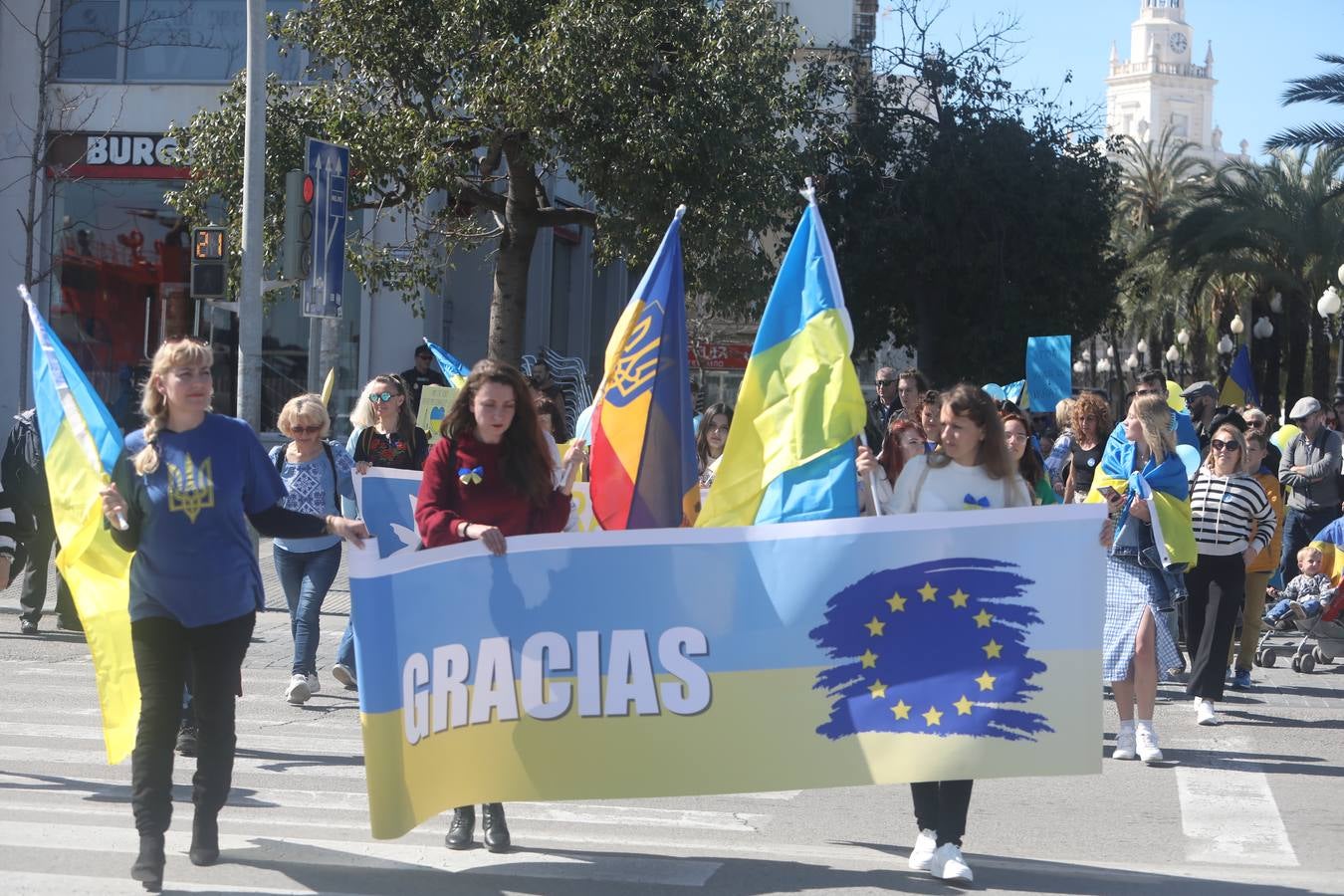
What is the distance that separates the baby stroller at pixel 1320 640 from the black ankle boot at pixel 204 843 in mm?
7884

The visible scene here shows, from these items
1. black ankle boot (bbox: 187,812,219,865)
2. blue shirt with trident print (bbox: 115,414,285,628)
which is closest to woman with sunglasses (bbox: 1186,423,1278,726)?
blue shirt with trident print (bbox: 115,414,285,628)

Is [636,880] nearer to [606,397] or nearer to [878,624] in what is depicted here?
[878,624]

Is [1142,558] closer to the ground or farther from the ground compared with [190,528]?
closer to the ground

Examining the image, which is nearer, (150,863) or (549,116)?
(150,863)

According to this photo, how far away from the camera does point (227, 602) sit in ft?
18.4

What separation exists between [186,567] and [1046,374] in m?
14.1

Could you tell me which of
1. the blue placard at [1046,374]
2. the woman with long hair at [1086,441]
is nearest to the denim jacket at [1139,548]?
the woman with long hair at [1086,441]

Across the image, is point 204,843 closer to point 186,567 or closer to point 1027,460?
point 186,567

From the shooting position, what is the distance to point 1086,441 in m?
10.2

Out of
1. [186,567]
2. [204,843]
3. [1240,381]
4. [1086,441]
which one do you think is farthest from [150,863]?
[1240,381]

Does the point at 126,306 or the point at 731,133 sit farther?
the point at 126,306

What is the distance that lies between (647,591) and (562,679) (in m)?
0.40

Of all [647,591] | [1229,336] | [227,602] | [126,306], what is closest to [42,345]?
Result: [227,602]

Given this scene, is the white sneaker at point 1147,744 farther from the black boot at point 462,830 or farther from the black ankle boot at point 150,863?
the black ankle boot at point 150,863
